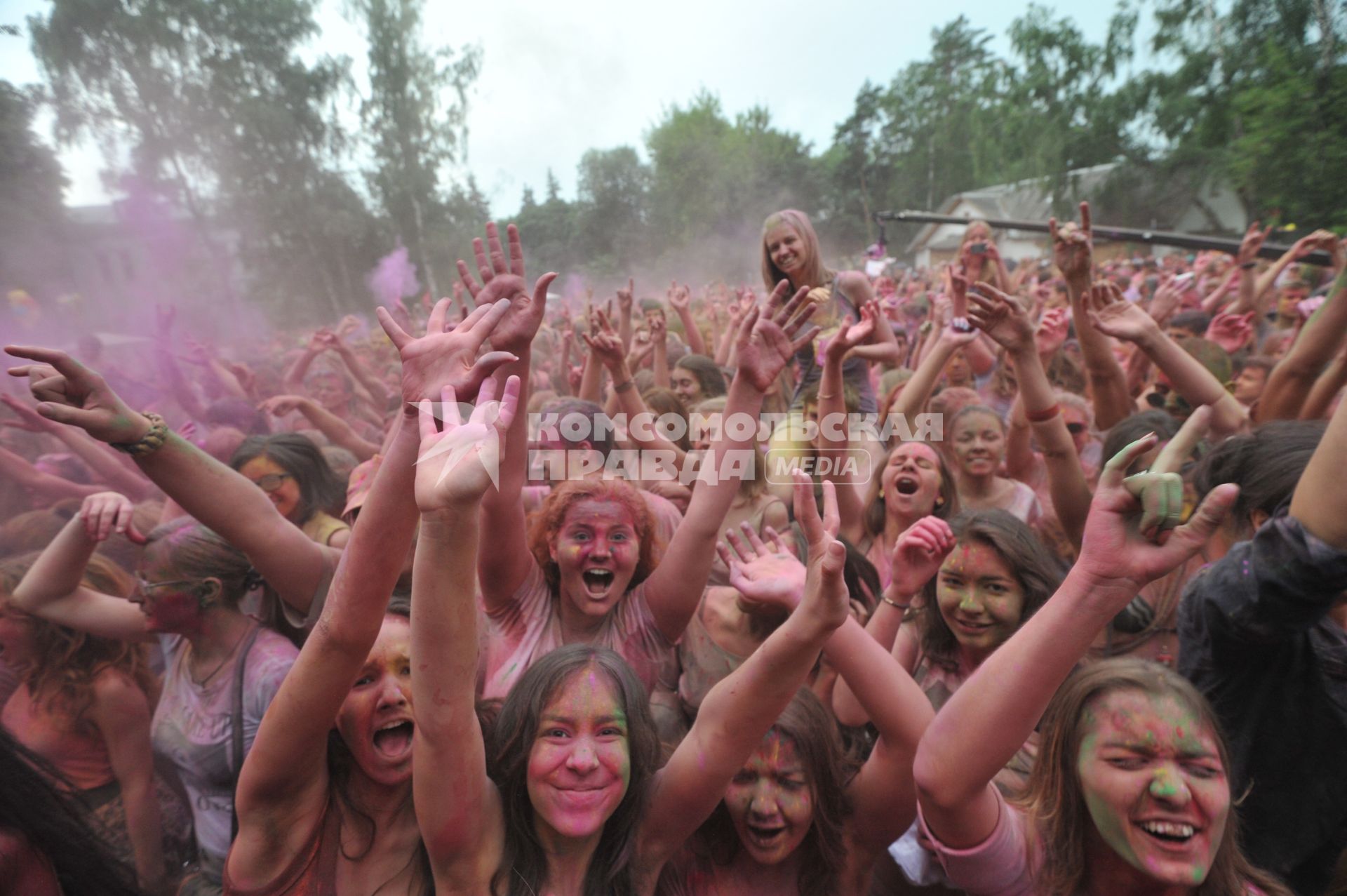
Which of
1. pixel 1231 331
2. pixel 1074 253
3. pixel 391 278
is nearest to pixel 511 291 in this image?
pixel 1074 253

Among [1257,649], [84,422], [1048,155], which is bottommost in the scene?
[1257,649]

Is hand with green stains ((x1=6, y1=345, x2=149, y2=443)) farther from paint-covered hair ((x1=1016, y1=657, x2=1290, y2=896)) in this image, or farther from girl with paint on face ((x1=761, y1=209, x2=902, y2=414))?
girl with paint on face ((x1=761, y1=209, x2=902, y2=414))

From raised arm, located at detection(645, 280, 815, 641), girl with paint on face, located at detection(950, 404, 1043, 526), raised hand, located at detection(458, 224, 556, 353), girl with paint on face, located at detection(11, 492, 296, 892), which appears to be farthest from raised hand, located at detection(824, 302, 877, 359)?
girl with paint on face, located at detection(11, 492, 296, 892)

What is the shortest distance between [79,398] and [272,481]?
1.09 meters

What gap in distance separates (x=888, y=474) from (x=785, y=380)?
2287 millimetres

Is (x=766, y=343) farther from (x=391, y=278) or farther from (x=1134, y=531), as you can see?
(x=391, y=278)

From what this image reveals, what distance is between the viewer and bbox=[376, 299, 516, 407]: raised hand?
146cm

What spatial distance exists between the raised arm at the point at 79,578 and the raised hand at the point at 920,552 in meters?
2.22

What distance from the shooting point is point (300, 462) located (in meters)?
2.97

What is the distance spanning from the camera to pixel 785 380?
5.27m

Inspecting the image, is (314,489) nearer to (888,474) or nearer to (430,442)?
(430,442)

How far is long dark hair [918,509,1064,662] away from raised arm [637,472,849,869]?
735mm

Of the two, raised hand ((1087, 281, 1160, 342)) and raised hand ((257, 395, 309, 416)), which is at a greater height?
raised hand ((1087, 281, 1160, 342))

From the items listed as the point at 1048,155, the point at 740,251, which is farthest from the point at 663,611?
the point at 1048,155
